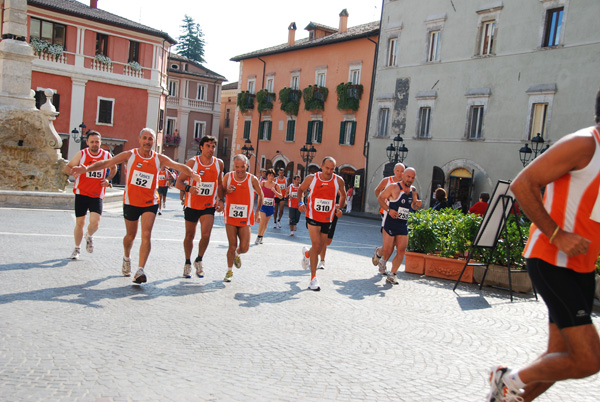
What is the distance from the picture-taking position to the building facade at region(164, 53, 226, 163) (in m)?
64.4

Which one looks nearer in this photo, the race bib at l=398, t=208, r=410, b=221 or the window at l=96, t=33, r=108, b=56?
the race bib at l=398, t=208, r=410, b=221

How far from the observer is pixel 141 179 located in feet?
26.6

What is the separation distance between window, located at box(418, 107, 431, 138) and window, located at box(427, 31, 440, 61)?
269 centimetres

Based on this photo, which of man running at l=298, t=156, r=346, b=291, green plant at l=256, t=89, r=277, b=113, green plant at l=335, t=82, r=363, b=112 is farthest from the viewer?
green plant at l=256, t=89, r=277, b=113

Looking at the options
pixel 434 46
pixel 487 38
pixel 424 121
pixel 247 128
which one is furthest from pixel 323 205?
pixel 247 128

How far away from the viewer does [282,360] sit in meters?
5.09

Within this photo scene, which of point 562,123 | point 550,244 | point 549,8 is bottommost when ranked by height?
point 550,244

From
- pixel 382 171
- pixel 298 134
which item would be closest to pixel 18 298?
pixel 382 171

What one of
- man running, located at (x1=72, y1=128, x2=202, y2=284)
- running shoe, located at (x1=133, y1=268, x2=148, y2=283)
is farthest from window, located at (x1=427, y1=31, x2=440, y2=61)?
running shoe, located at (x1=133, y1=268, x2=148, y2=283)

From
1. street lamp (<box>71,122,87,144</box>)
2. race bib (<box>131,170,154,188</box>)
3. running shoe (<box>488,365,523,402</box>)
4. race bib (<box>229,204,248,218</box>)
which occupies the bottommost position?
running shoe (<box>488,365,523,402</box>)

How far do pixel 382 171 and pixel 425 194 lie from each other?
172 inches

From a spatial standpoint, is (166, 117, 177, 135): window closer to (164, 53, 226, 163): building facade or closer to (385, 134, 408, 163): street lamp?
(164, 53, 226, 163): building facade

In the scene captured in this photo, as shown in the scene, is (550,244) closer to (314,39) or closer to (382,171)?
(382,171)

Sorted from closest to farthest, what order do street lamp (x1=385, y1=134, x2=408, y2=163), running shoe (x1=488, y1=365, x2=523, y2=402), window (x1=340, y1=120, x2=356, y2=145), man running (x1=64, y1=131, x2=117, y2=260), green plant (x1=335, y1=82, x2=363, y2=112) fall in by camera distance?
running shoe (x1=488, y1=365, x2=523, y2=402) → man running (x1=64, y1=131, x2=117, y2=260) → street lamp (x1=385, y1=134, x2=408, y2=163) → green plant (x1=335, y1=82, x2=363, y2=112) → window (x1=340, y1=120, x2=356, y2=145)
